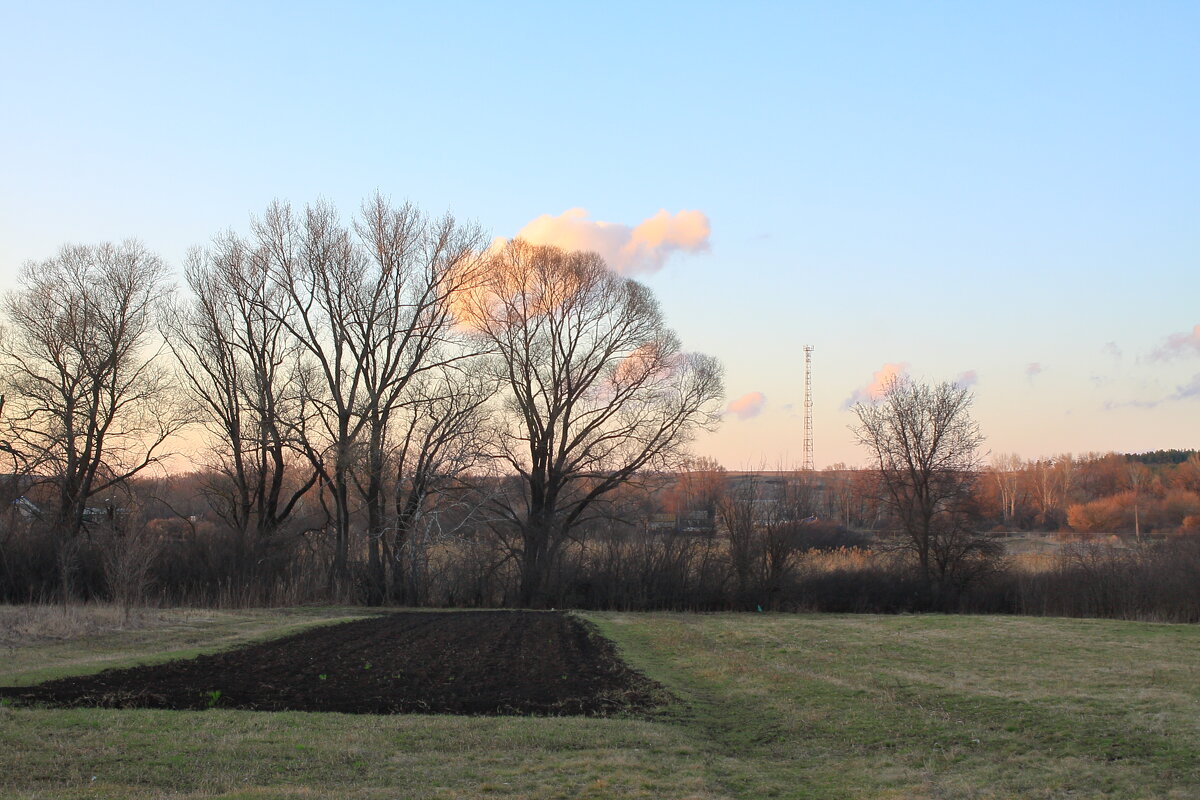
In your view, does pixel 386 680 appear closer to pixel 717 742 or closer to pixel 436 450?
pixel 717 742

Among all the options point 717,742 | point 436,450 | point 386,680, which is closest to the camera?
point 717,742

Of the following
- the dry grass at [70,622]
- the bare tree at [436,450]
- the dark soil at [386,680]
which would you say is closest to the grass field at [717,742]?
the dark soil at [386,680]

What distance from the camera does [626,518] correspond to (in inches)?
1507

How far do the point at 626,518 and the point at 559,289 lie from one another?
9.96 metres

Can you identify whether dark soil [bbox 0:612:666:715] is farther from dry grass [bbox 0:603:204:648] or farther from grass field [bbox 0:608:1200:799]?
dry grass [bbox 0:603:204:648]

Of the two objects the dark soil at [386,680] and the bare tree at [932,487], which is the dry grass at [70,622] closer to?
the dark soil at [386,680]

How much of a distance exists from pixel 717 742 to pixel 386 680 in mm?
5002

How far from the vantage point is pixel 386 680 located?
12367 mm

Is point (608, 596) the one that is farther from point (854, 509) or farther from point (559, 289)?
point (854, 509)

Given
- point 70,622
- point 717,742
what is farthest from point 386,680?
point 70,622

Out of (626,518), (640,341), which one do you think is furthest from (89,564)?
(640,341)

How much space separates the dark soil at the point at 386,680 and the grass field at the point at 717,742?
69 centimetres

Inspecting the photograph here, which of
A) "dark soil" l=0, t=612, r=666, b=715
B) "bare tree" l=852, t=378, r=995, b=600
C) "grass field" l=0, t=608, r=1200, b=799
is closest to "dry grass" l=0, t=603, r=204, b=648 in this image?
"grass field" l=0, t=608, r=1200, b=799

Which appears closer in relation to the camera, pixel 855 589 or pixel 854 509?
pixel 855 589
